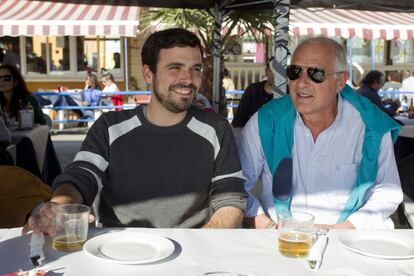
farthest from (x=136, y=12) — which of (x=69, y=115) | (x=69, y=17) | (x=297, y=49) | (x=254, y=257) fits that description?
(x=254, y=257)

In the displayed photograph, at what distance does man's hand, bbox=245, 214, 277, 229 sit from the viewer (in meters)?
2.28

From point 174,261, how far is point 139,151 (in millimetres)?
776

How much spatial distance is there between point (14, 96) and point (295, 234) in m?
4.65

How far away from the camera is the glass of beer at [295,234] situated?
1516 millimetres

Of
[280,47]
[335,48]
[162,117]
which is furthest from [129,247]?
[280,47]

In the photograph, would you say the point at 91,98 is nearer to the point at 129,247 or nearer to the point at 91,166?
the point at 91,166

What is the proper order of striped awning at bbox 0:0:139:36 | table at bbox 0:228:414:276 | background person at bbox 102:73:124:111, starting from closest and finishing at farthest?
table at bbox 0:228:414:276, striped awning at bbox 0:0:139:36, background person at bbox 102:73:124:111

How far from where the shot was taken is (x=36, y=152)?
4.75 meters

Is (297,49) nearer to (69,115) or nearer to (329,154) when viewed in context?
(329,154)

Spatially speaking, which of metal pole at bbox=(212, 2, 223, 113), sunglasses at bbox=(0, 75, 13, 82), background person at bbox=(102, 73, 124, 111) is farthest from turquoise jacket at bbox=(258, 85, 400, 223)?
background person at bbox=(102, 73, 124, 111)

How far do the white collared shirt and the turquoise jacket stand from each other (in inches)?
1.3

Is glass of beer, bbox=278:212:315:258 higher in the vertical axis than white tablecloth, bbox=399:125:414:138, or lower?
higher

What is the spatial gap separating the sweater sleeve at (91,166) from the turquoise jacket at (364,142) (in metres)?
0.76

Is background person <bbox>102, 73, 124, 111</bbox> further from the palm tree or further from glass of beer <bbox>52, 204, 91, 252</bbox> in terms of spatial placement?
glass of beer <bbox>52, 204, 91, 252</bbox>
